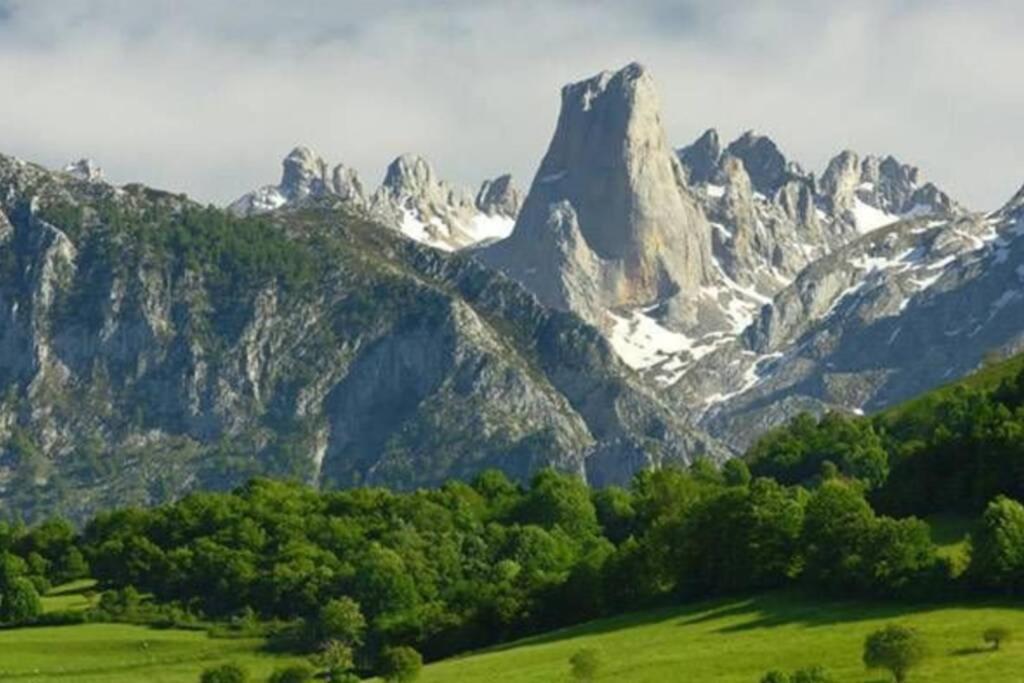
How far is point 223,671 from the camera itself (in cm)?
13300

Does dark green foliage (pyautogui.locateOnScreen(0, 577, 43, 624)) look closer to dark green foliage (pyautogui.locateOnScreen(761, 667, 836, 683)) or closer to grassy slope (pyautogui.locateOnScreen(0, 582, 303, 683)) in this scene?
grassy slope (pyautogui.locateOnScreen(0, 582, 303, 683))

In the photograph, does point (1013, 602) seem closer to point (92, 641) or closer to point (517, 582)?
point (517, 582)

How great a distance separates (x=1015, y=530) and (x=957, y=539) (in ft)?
44.9

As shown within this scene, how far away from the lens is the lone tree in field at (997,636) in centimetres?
11094

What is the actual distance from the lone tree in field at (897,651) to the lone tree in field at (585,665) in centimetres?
1944

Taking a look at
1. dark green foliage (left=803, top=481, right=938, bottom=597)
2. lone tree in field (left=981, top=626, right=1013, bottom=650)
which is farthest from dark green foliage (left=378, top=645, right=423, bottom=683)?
lone tree in field (left=981, top=626, right=1013, bottom=650)

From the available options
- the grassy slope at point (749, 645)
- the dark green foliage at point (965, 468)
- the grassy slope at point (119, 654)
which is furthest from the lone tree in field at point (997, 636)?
the grassy slope at point (119, 654)

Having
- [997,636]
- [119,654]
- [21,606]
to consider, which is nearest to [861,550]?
[997,636]

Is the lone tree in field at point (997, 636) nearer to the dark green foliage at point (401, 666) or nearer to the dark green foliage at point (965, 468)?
the dark green foliage at point (401, 666)

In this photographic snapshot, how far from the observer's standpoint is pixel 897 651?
102500mm

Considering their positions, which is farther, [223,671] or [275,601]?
[275,601]

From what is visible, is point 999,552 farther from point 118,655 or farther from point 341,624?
point 118,655

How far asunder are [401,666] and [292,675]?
922 centimetres

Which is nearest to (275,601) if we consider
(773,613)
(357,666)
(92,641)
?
(92,641)
